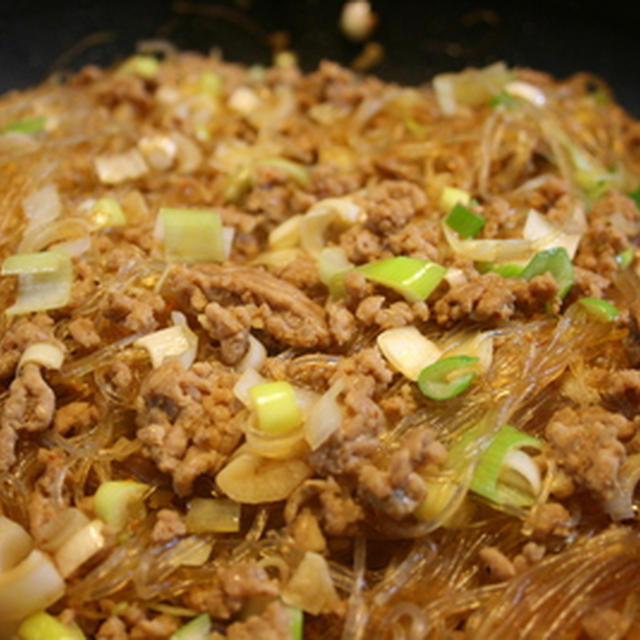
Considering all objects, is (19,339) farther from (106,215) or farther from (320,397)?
(320,397)

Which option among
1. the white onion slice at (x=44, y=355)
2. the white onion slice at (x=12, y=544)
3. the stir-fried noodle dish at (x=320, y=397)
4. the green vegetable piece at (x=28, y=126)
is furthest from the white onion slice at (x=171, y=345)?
the green vegetable piece at (x=28, y=126)

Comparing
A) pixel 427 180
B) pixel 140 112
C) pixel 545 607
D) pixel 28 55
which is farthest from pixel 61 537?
pixel 28 55

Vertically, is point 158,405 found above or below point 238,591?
above

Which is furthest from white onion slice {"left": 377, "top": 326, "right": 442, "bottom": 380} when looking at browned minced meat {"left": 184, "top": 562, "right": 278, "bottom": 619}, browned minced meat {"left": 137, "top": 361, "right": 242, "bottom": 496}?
browned minced meat {"left": 184, "top": 562, "right": 278, "bottom": 619}

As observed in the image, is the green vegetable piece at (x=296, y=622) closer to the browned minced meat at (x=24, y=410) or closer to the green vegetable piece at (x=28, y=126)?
the browned minced meat at (x=24, y=410)

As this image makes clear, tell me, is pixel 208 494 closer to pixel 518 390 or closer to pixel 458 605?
pixel 458 605

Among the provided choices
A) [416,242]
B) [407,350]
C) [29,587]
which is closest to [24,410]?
[29,587]

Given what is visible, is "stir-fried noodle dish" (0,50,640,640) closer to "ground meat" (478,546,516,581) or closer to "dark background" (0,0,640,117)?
"ground meat" (478,546,516,581)
